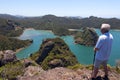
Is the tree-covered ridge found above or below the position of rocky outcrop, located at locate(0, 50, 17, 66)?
below

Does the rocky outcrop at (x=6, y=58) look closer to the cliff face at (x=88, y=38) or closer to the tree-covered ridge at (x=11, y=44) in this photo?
the tree-covered ridge at (x=11, y=44)

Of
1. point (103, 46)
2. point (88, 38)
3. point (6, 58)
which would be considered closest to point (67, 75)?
point (103, 46)

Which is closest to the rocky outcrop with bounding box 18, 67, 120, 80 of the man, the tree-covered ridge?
the man

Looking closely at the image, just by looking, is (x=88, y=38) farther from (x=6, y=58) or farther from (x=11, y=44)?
(x=6, y=58)

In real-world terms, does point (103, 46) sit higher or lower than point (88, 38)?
higher

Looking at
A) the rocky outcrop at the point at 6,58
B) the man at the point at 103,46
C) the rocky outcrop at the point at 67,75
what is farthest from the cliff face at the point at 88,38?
the man at the point at 103,46

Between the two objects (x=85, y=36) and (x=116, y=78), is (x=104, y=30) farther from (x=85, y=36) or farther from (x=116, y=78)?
(x=85, y=36)

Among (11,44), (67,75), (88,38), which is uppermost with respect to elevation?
(67,75)

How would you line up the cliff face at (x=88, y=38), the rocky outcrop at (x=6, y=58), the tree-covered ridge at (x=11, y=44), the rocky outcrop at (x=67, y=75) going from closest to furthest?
the rocky outcrop at (x=67, y=75) → the rocky outcrop at (x=6, y=58) → the tree-covered ridge at (x=11, y=44) → the cliff face at (x=88, y=38)

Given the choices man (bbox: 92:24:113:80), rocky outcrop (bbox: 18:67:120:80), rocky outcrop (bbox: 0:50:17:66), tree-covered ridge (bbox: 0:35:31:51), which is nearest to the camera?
man (bbox: 92:24:113:80)

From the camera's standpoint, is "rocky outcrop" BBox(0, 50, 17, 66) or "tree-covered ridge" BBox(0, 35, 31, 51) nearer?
"rocky outcrop" BBox(0, 50, 17, 66)

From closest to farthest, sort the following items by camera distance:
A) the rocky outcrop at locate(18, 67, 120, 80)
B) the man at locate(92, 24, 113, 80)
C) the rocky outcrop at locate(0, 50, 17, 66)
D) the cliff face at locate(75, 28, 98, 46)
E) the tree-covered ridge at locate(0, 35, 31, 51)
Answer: the man at locate(92, 24, 113, 80) → the rocky outcrop at locate(18, 67, 120, 80) → the rocky outcrop at locate(0, 50, 17, 66) → the tree-covered ridge at locate(0, 35, 31, 51) → the cliff face at locate(75, 28, 98, 46)

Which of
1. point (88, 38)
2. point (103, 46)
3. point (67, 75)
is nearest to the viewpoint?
point (103, 46)

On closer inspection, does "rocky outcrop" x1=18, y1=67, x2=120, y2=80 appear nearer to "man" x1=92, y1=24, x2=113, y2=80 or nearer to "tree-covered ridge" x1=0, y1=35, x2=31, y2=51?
"man" x1=92, y1=24, x2=113, y2=80
